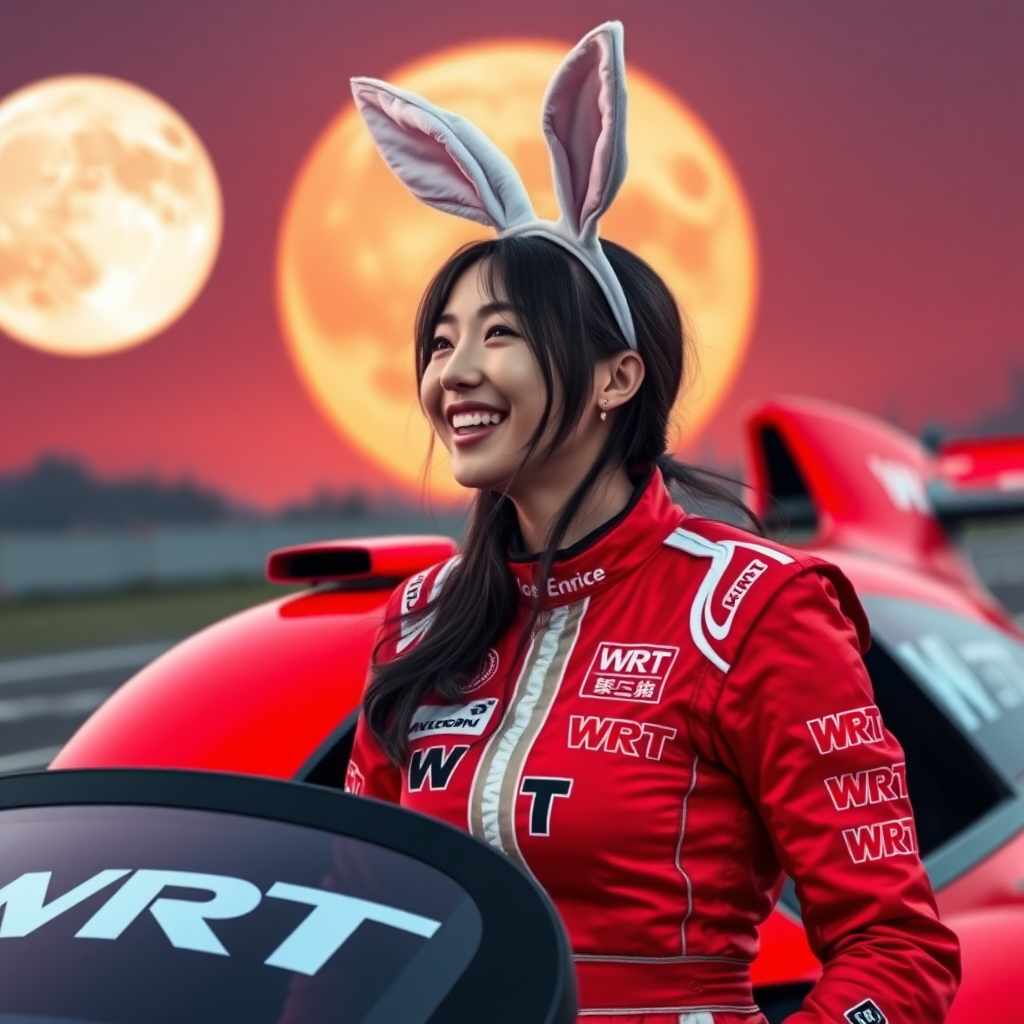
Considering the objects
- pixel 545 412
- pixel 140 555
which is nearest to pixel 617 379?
pixel 545 412

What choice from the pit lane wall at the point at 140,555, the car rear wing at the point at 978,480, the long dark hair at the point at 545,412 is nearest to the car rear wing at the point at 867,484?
the car rear wing at the point at 978,480

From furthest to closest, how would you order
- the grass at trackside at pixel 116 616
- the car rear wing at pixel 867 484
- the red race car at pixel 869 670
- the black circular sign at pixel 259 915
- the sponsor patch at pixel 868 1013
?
1. the grass at trackside at pixel 116 616
2. the car rear wing at pixel 867 484
3. the red race car at pixel 869 670
4. the sponsor patch at pixel 868 1013
5. the black circular sign at pixel 259 915

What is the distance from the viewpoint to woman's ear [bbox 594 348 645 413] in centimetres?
165

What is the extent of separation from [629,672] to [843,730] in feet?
0.77

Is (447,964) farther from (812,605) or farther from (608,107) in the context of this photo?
(608,107)

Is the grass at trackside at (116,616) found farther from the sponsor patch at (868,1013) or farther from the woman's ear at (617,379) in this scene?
the sponsor patch at (868,1013)

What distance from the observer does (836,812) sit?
1398 mm

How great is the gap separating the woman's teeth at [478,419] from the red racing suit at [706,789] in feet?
0.58

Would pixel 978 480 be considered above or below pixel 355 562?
below

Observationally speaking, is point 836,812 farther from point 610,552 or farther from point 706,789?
point 610,552

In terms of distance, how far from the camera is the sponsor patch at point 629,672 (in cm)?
151

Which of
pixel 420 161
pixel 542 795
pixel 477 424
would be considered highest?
pixel 420 161

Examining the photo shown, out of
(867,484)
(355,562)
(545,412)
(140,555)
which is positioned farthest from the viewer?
(140,555)

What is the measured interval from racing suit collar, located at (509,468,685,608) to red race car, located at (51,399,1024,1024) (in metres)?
0.37
